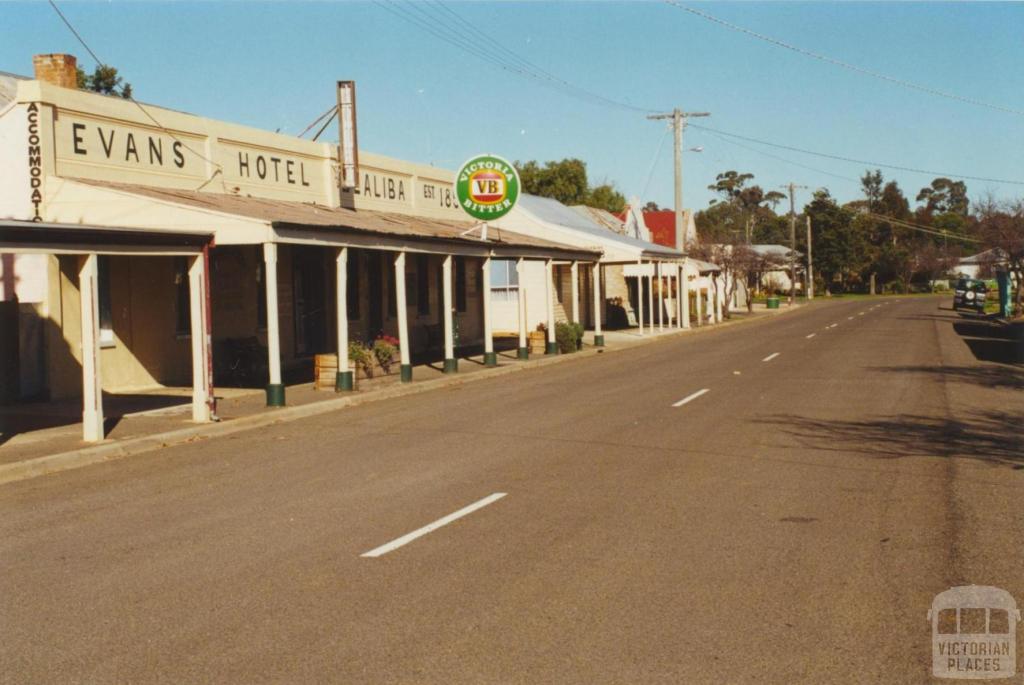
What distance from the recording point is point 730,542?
24.6 feet

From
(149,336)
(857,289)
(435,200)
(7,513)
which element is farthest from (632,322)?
(857,289)

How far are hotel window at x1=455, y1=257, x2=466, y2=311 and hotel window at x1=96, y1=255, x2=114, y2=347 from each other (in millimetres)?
15341

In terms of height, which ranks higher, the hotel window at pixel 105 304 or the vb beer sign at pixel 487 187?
the vb beer sign at pixel 487 187

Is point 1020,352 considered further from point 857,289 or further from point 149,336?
point 857,289

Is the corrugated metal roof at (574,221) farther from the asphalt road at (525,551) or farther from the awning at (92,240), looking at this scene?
the asphalt road at (525,551)

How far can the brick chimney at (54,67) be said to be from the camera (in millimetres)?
19234

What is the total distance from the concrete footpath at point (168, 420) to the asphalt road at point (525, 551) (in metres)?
0.47

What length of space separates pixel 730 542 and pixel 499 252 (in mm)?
19505

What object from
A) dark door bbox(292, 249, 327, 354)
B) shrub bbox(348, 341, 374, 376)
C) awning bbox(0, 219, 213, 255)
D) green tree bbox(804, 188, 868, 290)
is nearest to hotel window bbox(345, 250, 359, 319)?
dark door bbox(292, 249, 327, 354)

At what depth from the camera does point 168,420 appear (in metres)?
15.4

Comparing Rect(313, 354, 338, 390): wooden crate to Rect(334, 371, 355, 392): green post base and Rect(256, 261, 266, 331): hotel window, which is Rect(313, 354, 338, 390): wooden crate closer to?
Rect(334, 371, 355, 392): green post base

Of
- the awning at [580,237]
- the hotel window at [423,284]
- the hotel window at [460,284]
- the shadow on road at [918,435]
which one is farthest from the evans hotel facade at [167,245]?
the awning at [580,237]

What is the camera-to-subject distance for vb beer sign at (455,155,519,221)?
28.1m

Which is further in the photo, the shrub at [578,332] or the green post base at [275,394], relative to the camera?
the shrub at [578,332]
